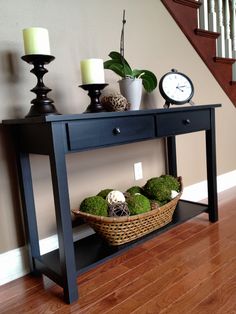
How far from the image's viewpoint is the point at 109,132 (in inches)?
45.5

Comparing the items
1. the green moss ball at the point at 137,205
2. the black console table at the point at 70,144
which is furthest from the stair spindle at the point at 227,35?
the green moss ball at the point at 137,205

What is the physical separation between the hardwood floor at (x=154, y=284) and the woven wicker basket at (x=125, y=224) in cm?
13

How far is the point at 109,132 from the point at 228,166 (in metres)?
1.70

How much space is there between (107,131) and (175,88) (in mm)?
750

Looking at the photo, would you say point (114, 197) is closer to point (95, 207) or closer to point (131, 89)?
point (95, 207)

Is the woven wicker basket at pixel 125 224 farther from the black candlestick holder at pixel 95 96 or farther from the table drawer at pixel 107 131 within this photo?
the black candlestick holder at pixel 95 96

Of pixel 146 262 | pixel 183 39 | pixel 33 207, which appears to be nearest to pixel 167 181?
pixel 146 262

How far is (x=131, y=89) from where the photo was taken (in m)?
1.44

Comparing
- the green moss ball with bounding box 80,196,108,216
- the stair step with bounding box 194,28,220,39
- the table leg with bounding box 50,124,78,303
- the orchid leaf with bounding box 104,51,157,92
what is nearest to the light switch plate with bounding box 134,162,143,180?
the green moss ball with bounding box 80,196,108,216

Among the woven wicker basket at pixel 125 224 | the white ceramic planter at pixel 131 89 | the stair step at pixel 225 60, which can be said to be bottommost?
the woven wicker basket at pixel 125 224

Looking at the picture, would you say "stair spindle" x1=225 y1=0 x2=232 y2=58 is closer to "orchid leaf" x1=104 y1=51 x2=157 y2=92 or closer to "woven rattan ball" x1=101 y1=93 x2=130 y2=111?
"orchid leaf" x1=104 y1=51 x2=157 y2=92

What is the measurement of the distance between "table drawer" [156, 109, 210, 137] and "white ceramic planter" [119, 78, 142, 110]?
0.61ft

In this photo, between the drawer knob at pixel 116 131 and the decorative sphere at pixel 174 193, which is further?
the decorative sphere at pixel 174 193

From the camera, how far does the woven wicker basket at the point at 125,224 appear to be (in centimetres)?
127
